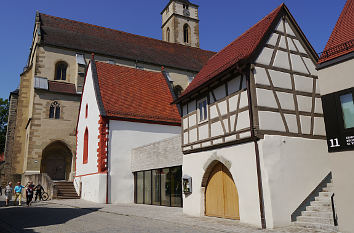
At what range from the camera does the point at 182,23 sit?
53.9 m

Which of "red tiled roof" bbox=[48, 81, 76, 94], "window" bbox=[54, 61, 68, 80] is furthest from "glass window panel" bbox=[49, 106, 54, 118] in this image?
"window" bbox=[54, 61, 68, 80]

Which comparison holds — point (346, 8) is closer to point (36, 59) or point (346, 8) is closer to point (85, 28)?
point (36, 59)

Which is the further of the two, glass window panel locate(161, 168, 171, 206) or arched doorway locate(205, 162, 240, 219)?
glass window panel locate(161, 168, 171, 206)

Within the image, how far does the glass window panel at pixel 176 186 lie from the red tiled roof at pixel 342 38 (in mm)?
8788

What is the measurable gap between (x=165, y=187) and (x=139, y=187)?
3.22m

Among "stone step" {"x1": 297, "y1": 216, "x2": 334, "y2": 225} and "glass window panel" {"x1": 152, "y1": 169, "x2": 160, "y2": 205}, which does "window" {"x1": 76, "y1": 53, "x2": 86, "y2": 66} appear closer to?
"glass window panel" {"x1": 152, "y1": 169, "x2": 160, "y2": 205}

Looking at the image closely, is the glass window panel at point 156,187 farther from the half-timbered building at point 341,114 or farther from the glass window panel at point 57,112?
the glass window panel at point 57,112

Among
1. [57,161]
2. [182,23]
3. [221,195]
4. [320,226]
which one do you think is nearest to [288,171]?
[320,226]

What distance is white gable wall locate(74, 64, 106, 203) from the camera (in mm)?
19155

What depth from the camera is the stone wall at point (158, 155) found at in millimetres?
16094

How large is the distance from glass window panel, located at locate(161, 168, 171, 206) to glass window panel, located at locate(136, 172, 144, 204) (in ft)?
7.91

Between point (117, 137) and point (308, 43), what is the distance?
12.8 metres

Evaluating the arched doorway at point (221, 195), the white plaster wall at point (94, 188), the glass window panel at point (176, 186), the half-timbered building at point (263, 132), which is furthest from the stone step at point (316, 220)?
the white plaster wall at point (94, 188)

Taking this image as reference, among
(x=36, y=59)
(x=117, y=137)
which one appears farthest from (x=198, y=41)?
(x=117, y=137)
